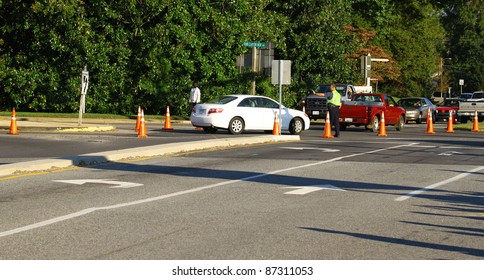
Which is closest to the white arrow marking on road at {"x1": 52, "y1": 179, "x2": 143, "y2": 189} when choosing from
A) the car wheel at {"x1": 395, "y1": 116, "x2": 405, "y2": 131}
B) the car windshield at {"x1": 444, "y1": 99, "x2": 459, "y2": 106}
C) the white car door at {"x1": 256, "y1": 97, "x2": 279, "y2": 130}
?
the white car door at {"x1": 256, "y1": 97, "x2": 279, "y2": 130}

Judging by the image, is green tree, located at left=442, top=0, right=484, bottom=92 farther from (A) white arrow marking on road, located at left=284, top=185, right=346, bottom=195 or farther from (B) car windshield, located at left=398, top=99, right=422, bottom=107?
(A) white arrow marking on road, located at left=284, top=185, right=346, bottom=195

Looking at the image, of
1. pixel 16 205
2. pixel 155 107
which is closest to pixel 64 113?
pixel 155 107

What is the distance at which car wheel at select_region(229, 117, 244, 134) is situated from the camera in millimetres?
34062

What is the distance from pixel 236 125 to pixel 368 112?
726 centimetres

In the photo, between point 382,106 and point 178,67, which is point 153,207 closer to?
point 382,106

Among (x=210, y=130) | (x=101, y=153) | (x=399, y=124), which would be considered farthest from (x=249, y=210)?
(x=399, y=124)

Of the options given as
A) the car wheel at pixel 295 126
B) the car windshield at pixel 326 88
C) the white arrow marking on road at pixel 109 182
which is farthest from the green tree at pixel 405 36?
the white arrow marking on road at pixel 109 182

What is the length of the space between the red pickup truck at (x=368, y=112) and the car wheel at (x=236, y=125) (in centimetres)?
682

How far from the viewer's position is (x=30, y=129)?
114 ft

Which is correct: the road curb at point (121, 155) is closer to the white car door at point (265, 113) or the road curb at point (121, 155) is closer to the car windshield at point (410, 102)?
the white car door at point (265, 113)

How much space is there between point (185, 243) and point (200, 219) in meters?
1.92

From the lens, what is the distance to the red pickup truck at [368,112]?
3931cm

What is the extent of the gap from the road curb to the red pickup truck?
9444mm

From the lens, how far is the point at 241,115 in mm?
34219
